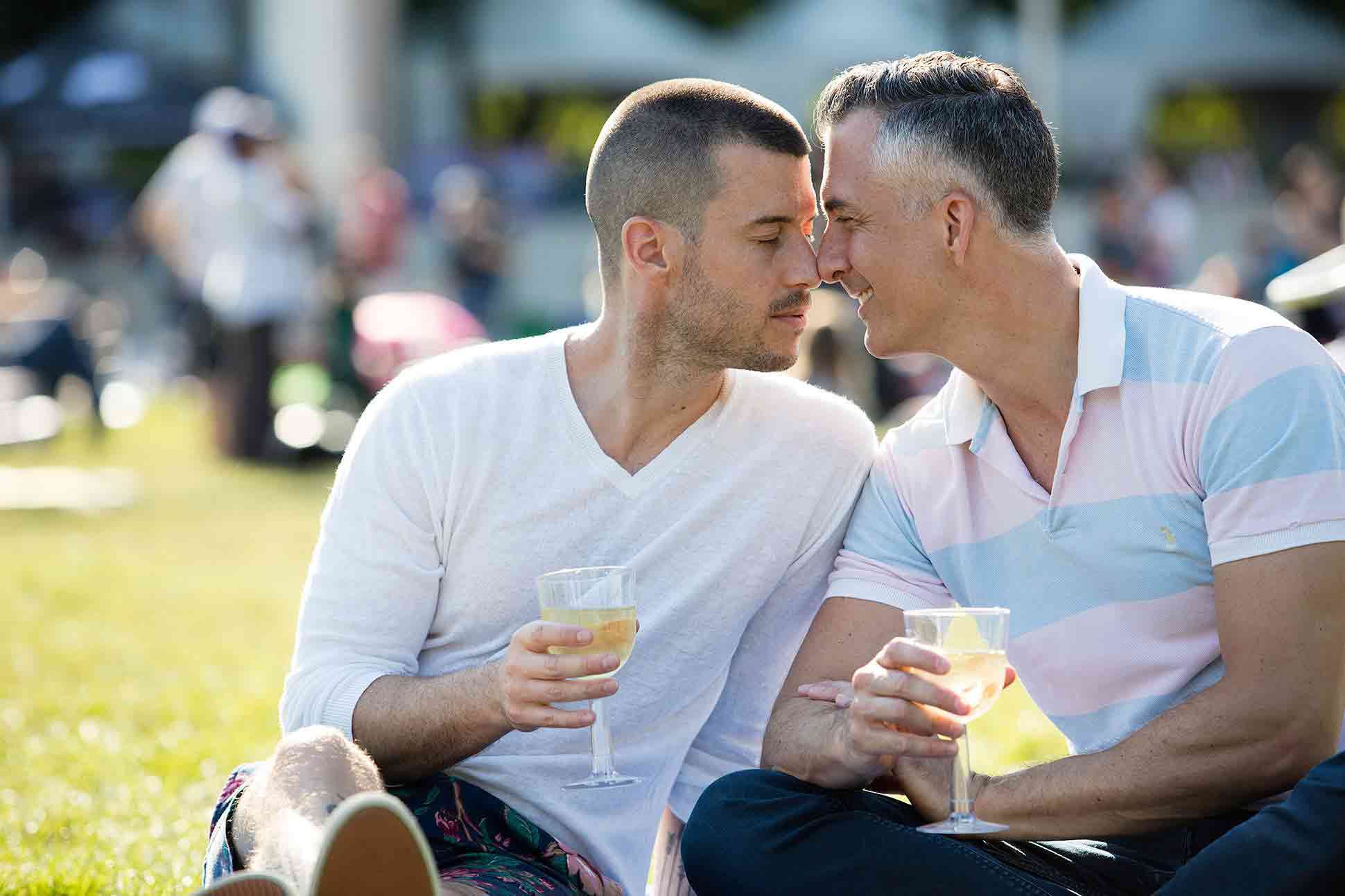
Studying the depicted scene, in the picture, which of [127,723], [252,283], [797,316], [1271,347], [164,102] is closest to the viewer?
[1271,347]

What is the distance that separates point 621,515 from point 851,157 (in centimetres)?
95

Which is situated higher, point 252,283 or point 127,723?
point 252,283

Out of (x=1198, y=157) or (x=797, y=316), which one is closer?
(x=797, y=316)

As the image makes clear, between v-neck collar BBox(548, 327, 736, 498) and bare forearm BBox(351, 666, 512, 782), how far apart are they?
1.90ft

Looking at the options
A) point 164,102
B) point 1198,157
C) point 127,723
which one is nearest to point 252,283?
point 127,723

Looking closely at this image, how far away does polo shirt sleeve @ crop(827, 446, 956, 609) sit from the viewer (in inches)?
141

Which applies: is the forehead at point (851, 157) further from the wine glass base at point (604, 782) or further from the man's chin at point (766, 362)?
the wine glass base at point (604, 782)

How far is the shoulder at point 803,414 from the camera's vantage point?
3.79m

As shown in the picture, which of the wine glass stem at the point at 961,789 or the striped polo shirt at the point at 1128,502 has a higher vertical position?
the striped polo shirt at the point at 1128,502

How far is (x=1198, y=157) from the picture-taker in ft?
87.8

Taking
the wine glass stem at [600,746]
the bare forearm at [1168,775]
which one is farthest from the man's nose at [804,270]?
the bare forearm at [1168,775]

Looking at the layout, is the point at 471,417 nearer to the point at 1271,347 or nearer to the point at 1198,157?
the point at 1271,347

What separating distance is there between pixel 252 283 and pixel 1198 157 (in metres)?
18.5

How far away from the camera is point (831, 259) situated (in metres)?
3.71
